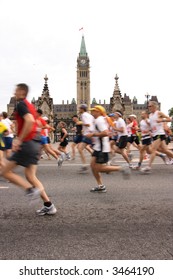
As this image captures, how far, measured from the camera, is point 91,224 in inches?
199

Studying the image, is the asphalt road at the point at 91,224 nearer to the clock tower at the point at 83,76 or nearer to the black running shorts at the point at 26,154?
the black running shorts at the point at 26,154

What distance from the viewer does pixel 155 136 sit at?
10234 millimetres

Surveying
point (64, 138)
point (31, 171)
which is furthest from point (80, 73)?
point (31, 171)

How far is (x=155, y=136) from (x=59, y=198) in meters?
4.41

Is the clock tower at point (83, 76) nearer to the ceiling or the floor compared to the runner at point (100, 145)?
nearer to the ceiling

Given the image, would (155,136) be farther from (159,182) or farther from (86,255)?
(86,255)

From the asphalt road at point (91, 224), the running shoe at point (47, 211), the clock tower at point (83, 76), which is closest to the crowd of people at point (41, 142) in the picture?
the running shoe at point (47, 211)

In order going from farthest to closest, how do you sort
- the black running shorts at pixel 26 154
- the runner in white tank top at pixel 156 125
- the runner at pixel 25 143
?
the runner in white tank top at pixel 156 125 → the black running shorts at pixel 26 154 → the runner at pixel 25 143

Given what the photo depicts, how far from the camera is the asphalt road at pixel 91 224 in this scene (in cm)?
396

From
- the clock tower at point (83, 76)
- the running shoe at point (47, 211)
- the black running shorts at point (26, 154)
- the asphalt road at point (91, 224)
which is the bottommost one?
the asphalt road at point (91, 224)

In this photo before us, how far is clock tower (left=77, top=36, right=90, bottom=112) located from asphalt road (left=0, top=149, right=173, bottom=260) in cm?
16595

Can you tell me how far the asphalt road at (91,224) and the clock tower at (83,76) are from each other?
165953 millimetres

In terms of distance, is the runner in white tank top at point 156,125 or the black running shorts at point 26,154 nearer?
the black running shorts at point 26,154

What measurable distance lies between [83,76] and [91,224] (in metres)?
180
